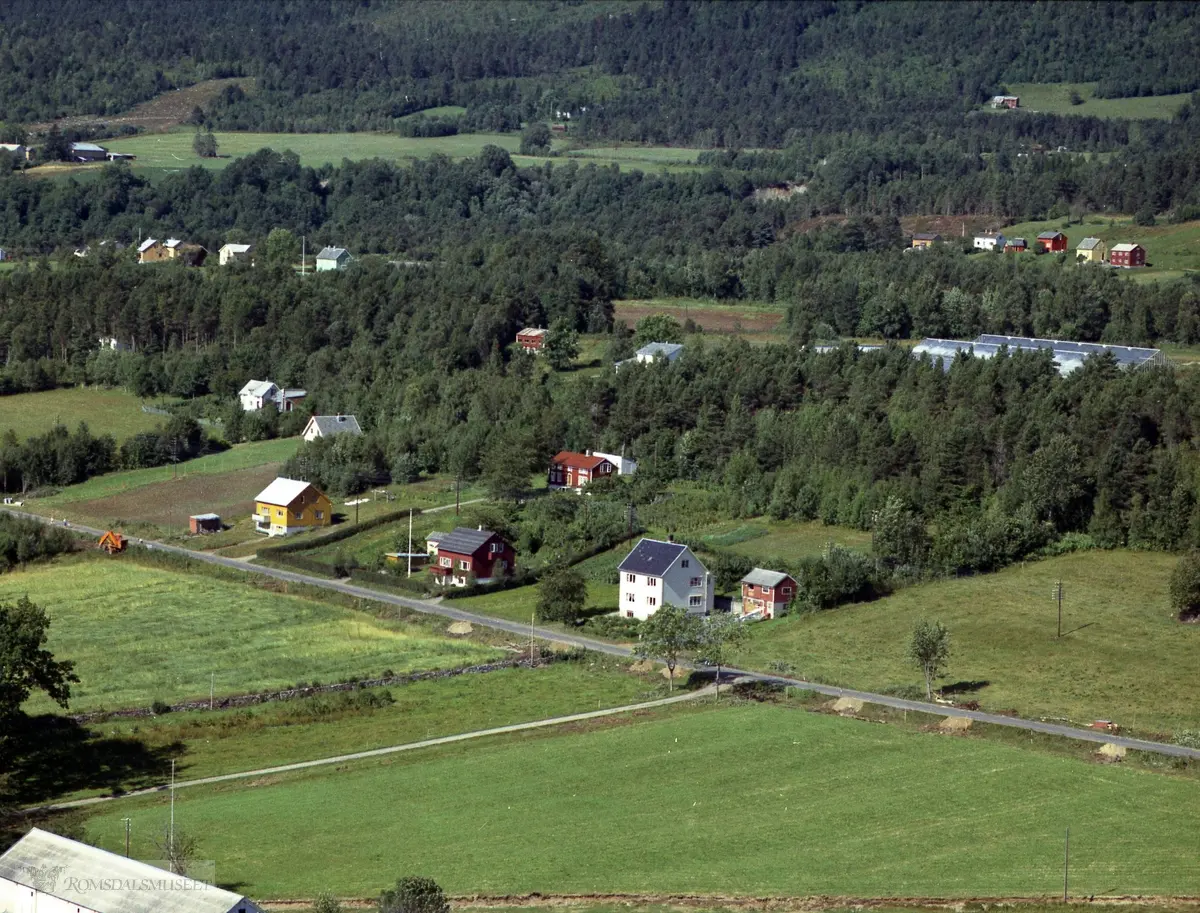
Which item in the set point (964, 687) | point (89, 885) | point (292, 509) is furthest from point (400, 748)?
point (292, 509)

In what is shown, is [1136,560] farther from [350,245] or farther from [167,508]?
[350,245]

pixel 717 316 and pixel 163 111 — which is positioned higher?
pixel 163 111

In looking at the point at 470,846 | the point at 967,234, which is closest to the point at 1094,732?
the point at 470,846

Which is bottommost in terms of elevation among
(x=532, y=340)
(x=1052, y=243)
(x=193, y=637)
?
(x=193, y=637)

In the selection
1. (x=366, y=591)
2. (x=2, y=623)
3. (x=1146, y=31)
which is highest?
(x=1146, y=31)

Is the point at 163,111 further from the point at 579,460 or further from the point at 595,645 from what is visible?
the point at 595,645

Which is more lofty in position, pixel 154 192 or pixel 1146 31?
pixel 1146 31
